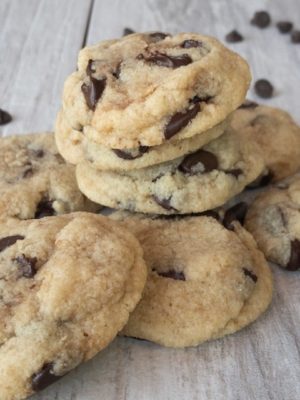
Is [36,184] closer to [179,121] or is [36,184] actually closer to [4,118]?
[179,121]

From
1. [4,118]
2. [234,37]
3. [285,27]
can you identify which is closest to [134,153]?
[4,118]

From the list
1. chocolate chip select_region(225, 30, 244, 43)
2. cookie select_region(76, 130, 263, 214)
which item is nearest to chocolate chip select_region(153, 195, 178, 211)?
cookie select_region(76, 130, 263, 214)

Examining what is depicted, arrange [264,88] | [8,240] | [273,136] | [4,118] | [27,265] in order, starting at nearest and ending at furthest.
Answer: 1. [27,265]
2. [8,240]
3. [273,136]
4. [4,118]
5. [264,88]

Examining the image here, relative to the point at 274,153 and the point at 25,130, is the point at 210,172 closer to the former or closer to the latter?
the point at 274,153

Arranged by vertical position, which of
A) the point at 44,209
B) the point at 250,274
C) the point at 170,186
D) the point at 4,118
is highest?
the point at 170,186

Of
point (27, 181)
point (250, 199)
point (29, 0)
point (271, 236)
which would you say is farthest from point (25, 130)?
point (29, 0)

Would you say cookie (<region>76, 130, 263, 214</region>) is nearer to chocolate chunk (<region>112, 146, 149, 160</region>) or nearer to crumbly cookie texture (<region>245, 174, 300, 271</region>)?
chocolate chunk (<region>112, 146, 149, 160</region>)
